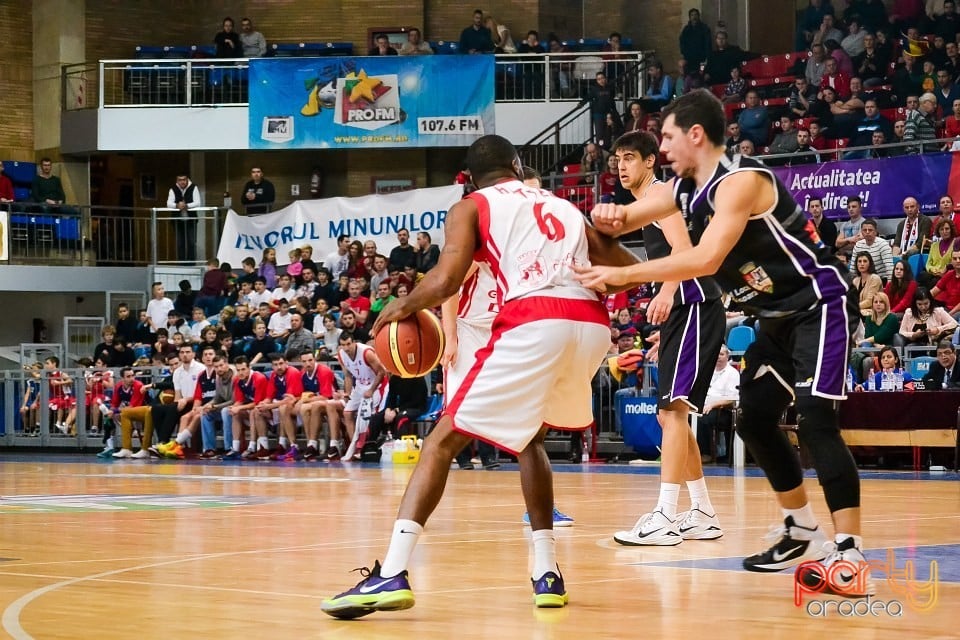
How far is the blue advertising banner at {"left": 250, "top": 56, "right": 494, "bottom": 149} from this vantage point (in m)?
26.9

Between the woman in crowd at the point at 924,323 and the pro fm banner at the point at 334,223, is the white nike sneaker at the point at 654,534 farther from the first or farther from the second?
the pro fm banner at the point at 334,223

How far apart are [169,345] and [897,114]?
1182cm

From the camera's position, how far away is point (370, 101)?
90.2 ft

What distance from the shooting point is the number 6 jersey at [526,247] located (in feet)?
17.4

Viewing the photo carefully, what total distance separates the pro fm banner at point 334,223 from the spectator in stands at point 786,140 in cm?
543

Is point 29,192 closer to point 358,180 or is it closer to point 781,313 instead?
point 358,180

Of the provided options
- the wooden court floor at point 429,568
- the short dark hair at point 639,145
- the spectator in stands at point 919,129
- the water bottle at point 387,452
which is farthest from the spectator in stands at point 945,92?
the short dark hair at point 639,145

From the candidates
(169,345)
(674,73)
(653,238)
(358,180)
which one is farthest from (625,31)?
(653,238)

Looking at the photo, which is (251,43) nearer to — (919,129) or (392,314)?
(919,129)

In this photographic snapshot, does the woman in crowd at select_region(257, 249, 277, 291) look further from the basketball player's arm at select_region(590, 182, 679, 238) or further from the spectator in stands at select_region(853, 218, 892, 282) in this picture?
the basketball player's arm at select_region(590, 182, 679, 238)

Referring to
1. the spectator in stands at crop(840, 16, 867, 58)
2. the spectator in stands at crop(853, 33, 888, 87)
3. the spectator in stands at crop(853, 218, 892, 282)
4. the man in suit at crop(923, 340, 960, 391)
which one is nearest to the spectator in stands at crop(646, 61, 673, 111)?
the spectator in stands at crop(840, 16, 867, 58)

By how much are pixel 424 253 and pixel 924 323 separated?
27.6 feet

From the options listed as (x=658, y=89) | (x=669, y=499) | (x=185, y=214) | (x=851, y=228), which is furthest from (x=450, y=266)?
(x=185, y=214)

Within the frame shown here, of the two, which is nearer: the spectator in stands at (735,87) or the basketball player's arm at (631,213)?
the basketball player's arm at (631,213)
